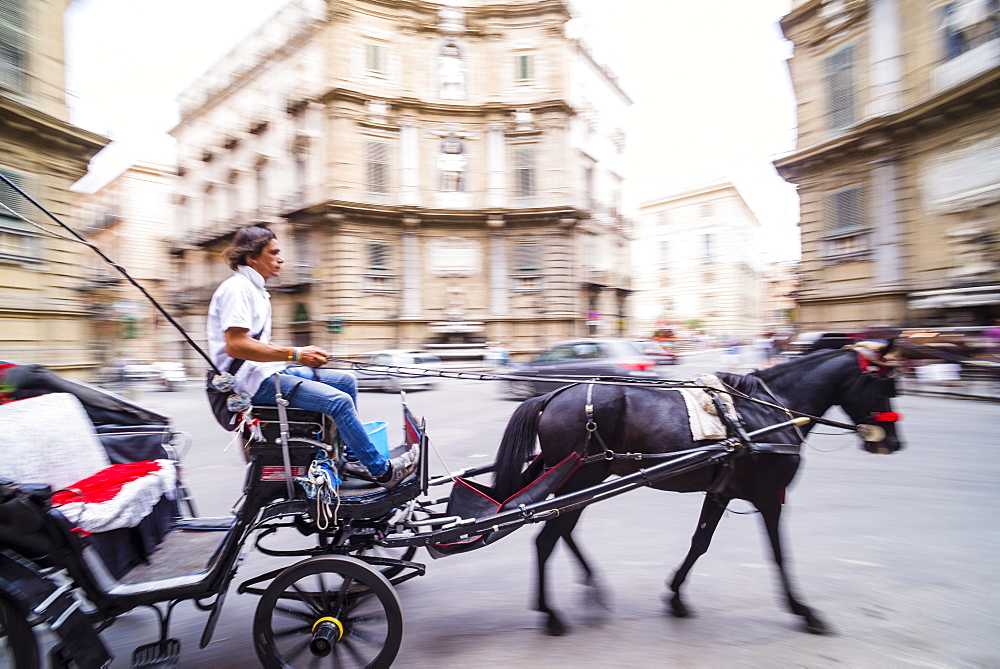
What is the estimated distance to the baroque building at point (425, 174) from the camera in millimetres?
22766

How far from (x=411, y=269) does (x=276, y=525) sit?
819 inches

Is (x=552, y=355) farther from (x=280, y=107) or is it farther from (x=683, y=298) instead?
(x=683, y=298)

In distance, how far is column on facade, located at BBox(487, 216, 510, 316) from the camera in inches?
944

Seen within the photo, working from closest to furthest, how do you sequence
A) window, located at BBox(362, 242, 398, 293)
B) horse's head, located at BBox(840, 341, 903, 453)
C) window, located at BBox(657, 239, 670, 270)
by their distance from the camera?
1. horse's head, located at BBox(840, 341, 903, 453)
2. window, located at BBox(362, 242, 398, 293)
3. window, located at BBox(657, 239, 670, 270)

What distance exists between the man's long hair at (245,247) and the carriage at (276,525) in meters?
0.81

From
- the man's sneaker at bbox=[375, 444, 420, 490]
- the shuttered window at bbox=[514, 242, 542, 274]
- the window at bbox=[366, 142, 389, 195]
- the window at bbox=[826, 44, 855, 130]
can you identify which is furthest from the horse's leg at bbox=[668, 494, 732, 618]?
the window at bbox=[366, 142, 389, 195]

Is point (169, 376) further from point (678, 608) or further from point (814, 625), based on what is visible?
point (814, 625)

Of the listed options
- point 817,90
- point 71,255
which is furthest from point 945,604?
point 817,90

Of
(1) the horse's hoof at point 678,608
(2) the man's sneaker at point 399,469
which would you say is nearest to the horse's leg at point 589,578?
(1) the horse's hoof at point 678,608

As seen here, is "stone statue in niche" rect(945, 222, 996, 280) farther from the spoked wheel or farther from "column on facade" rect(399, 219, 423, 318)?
"column on facade" rect(399, 219, 423, 318)

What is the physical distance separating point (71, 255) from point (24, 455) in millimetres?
10673

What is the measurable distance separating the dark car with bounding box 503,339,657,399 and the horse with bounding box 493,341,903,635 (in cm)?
642

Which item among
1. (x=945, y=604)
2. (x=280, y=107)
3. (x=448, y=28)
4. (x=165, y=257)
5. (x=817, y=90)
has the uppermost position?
(x=448, y=28)

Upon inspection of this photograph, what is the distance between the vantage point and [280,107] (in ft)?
81.1
